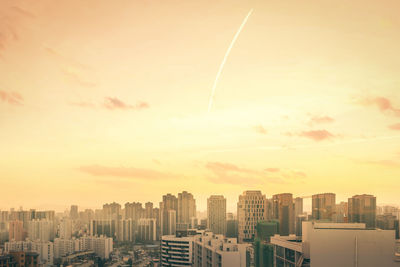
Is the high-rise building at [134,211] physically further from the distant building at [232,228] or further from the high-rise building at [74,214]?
the distant building at [232,228]

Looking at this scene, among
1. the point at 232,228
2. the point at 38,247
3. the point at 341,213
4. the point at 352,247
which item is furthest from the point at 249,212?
the point at 352,247

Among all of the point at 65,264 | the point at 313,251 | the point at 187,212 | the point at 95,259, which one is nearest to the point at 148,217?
the point at 187,212

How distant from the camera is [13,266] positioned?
11141mm

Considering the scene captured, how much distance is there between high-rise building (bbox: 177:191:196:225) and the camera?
2258 cm

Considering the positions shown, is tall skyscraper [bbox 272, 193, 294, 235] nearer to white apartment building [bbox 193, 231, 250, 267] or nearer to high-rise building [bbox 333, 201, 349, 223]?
high-rise building [bbox 333, 201, 349, 223]

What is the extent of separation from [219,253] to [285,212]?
28.5 ft

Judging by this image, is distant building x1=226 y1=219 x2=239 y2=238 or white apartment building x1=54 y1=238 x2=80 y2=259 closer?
white apartment building x1=54 y1=238 x2=80 y2=259

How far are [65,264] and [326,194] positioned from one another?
938cm

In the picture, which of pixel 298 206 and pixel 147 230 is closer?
pixel 298 206

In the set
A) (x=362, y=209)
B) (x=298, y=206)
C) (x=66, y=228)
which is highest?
(x=362, y=209)

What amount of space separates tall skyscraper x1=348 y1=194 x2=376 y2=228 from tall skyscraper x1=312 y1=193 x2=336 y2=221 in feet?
5.64

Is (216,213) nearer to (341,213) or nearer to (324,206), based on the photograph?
(324,206)

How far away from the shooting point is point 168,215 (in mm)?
22344

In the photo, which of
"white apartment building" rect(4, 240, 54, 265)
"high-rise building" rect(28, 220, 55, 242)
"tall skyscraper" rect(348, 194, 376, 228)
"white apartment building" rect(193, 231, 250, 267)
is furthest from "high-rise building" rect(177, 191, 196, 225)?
"tall skyscraper" rect(348, 194, 376, 228)
